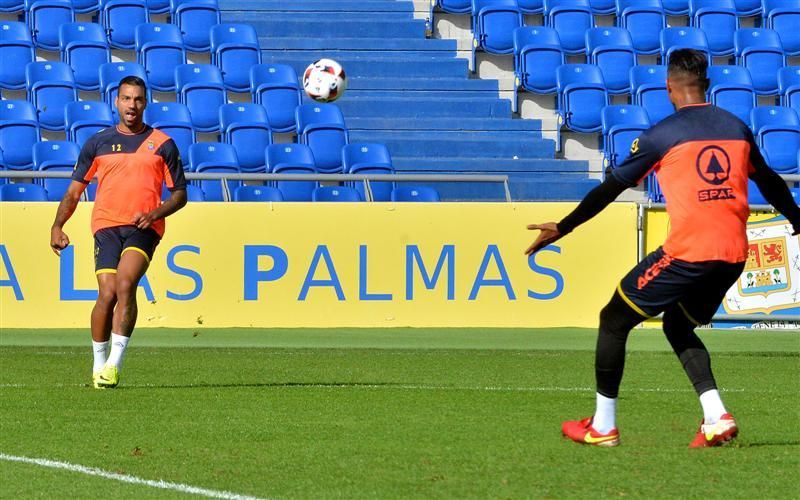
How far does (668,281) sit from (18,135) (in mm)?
13602

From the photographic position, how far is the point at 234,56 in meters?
21.2

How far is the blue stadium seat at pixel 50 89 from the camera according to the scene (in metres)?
19.6

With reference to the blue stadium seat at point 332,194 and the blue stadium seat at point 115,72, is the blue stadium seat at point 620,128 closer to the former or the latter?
the blue stadium seat at point 332,194

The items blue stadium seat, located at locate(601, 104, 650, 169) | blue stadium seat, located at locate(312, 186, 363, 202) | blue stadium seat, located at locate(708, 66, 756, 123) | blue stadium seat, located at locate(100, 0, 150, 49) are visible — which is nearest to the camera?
blue stadium seat, located at locate(312, 186, 363, 202)

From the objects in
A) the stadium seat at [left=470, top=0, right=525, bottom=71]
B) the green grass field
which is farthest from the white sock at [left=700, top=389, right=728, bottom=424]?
the stadium seat at [left=470, top=0, right=525, bottom=71]

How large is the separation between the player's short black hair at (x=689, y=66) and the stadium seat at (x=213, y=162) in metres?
11.1

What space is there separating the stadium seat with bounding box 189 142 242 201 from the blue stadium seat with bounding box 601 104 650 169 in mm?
5203

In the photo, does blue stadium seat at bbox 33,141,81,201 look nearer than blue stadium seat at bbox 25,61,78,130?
Yes

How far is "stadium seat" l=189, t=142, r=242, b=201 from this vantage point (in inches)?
692

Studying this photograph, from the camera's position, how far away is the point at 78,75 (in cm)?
2080

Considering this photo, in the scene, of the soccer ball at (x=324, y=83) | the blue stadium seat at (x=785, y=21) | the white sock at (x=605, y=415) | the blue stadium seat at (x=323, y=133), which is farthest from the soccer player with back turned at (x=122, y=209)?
the blue stadium seat at (x=785, y=21)

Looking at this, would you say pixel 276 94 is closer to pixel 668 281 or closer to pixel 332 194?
pixel 332 194

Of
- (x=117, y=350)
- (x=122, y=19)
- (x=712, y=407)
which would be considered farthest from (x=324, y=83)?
(x=712, y=407)

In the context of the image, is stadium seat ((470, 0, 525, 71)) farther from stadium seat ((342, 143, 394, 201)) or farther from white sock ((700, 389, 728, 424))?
white sock ((700, 389, 728, 424))
